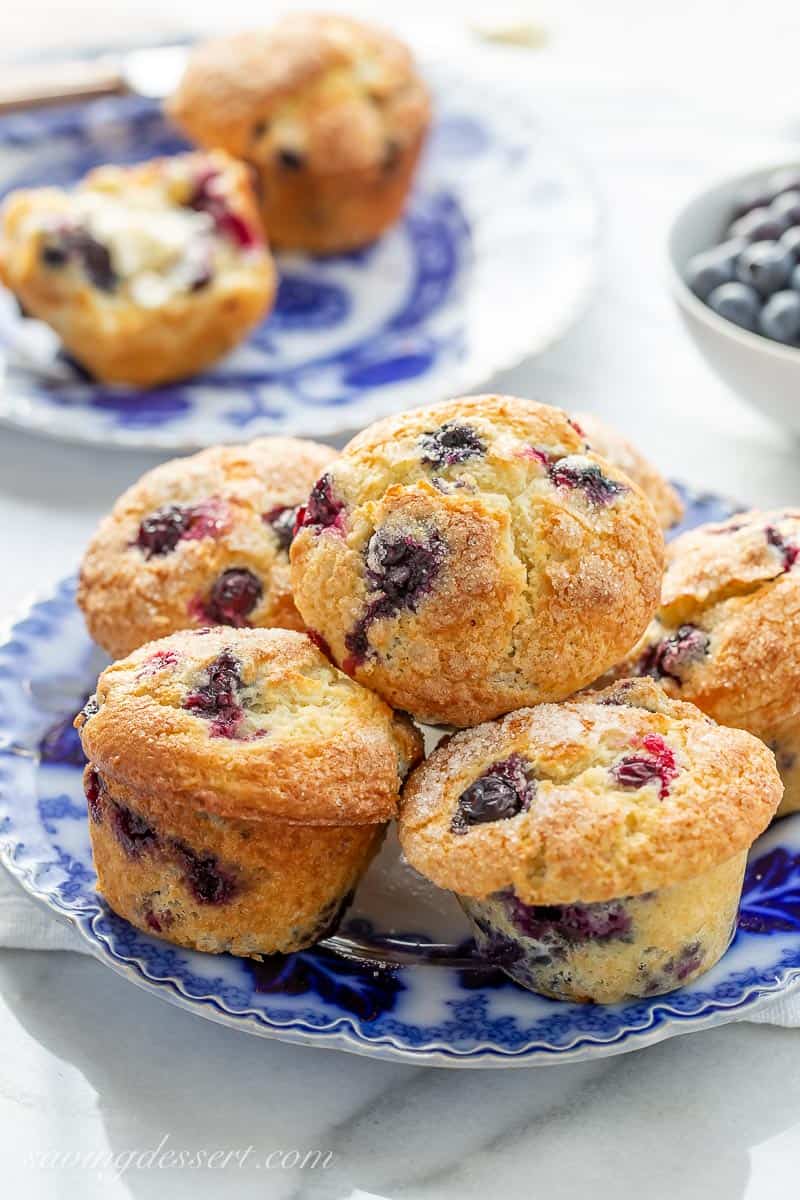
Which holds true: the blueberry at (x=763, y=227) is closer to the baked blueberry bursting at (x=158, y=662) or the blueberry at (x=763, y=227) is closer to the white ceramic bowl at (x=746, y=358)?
the white ceramic bowl at (x=746, y=358)

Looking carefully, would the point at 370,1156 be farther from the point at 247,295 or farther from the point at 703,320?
the point at 247,295

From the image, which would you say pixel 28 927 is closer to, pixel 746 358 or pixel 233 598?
pixel 233 598

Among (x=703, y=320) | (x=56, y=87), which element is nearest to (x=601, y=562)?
(x=703, y=320)

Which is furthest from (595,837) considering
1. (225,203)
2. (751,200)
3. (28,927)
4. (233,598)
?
(225,203)

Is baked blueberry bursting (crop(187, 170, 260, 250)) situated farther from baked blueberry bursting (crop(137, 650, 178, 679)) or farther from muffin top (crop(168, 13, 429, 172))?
baked blueberry bursting (crop(137, 650, 178, 679))

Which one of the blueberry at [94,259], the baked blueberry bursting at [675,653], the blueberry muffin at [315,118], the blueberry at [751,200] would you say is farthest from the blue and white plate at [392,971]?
the blueberry muffin at [315,118]

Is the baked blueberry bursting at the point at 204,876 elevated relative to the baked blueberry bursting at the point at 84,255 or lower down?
elevated
